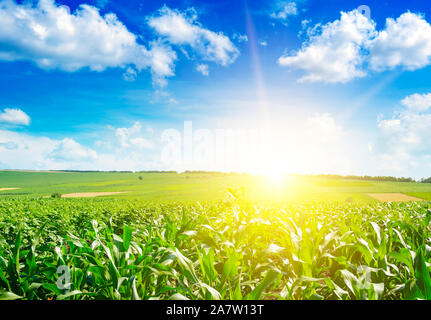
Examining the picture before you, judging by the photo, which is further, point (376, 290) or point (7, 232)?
point (7, 232)

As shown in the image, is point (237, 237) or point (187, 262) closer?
point (187, 262)

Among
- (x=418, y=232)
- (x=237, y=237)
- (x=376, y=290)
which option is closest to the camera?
(x=376, y=290)

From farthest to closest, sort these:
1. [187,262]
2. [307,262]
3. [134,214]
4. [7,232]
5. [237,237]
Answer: [134,214] < [7,232] < [237,237] < [307,262] < [187,262]

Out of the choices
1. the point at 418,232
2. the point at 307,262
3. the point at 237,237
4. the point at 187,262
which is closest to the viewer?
the point at 187,262

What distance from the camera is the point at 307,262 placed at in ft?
9.39

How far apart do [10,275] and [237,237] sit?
111 inches
